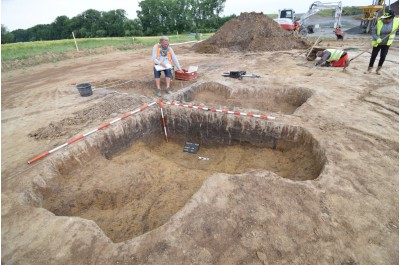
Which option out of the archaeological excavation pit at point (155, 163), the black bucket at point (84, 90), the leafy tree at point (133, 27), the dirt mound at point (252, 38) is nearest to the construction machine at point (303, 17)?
the dirt mound at point (252, 38)

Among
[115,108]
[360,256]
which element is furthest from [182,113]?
[360,256]

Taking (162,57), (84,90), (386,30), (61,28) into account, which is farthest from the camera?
(61,28)

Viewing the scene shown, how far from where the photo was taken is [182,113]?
5996 mm

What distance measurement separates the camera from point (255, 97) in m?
7.27

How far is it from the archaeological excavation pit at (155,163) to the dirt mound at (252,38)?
10.7 m

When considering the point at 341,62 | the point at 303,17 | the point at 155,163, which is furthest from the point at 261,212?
the point at 303,17

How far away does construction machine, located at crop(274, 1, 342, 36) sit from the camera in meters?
15.8

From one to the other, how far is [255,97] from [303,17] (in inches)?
581

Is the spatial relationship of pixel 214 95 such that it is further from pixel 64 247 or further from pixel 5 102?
pixel 5 102

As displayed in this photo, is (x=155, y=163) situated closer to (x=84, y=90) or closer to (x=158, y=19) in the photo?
(x=84, y=90)

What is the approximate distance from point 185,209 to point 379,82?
789 centimetres

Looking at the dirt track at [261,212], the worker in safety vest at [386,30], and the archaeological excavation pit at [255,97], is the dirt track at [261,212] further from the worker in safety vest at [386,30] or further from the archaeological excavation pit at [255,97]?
the worker in safety vest at [386,30]

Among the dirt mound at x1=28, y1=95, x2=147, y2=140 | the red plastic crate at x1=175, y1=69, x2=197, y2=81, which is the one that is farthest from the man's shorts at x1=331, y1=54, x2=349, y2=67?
the dirt mound at x1=28, y1=95, x2=147, y2=140

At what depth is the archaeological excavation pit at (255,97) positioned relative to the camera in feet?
22.5
